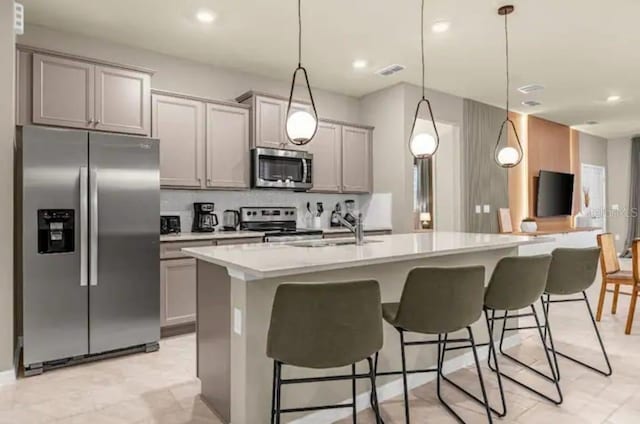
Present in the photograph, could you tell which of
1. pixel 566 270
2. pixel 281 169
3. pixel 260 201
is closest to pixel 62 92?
pixel 281 169

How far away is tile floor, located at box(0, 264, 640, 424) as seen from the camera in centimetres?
232

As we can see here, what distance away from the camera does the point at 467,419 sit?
230cm

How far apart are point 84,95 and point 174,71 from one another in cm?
121

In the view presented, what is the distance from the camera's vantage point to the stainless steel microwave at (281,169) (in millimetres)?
4551

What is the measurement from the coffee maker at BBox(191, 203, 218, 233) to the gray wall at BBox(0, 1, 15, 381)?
5.93 feet

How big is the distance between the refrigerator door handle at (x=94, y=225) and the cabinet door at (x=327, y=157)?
8.51 ft

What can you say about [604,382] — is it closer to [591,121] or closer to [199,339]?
[199,339]

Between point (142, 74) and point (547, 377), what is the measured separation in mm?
4093

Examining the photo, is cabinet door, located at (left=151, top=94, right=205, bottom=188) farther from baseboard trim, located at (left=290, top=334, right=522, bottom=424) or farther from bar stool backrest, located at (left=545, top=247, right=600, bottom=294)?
bar stool backrest, located at (left=545, top=247, right=600, bottom=294)

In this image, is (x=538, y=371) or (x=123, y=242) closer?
(x=538, y=371)

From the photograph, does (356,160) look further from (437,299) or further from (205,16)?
(437,299)

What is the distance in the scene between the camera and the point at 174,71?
14.6 feet

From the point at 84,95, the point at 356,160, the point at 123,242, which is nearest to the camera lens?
the point at 123,242

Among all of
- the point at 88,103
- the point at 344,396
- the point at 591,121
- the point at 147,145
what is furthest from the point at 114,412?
the point at 591,121
